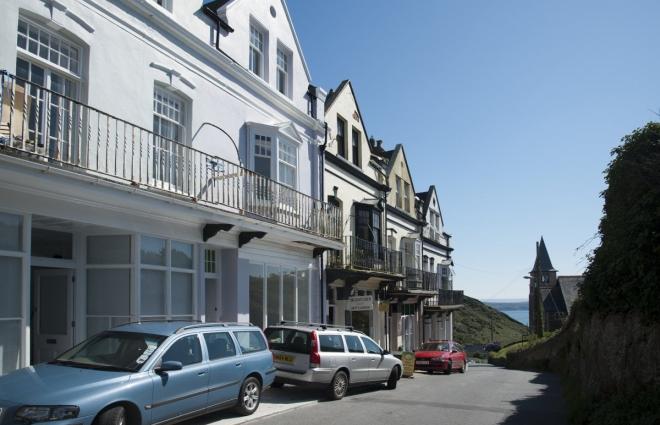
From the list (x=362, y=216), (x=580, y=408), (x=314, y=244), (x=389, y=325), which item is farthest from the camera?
(x=389, y=325)

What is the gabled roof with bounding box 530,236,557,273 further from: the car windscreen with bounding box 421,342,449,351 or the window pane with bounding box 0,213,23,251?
the window pane with bounding box 0,213,23,251

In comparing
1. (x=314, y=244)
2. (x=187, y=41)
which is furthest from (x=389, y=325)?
(x=187, y=41)

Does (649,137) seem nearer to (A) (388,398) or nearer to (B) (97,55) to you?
(A) (388,398)

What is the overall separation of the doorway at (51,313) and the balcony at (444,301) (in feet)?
88.9

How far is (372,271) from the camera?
22906mm

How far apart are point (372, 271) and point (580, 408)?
43.2ft

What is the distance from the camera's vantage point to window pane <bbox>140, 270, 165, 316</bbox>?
12.1m

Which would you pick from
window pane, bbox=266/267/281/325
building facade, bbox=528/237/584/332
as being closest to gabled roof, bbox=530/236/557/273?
building facade, bbox=528/237/584/332

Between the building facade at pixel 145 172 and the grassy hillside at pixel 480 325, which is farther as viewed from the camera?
the grassy hillside at pixel 480 325

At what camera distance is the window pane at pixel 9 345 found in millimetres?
9242

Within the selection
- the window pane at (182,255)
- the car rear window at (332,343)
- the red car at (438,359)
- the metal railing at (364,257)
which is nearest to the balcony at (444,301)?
the red car at (438,359)

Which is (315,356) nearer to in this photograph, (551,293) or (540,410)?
(540,410)

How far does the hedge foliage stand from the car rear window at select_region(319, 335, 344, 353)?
534 centimetres

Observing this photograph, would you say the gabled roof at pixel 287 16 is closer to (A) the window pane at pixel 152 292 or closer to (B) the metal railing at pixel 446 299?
(A) the window pane at pixel 152 292
